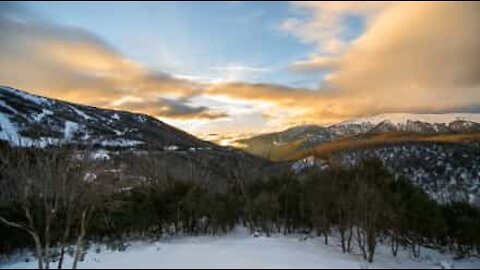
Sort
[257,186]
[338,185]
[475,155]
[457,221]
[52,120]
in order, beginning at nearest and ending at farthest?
[338,185] < [457,221] < [257,186] < [475,155] < [52,120]

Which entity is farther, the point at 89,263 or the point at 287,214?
the point at 287,214

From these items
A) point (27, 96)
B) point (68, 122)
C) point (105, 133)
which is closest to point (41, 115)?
point (68, 122)

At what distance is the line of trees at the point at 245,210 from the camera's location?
27.9m

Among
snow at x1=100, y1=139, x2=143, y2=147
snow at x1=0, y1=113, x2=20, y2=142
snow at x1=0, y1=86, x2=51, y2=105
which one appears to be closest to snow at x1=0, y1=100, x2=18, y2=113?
snow at x1=0, y1=113, x2=20, y2=142

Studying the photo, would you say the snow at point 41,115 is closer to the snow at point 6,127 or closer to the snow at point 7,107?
the snow at point 7,107

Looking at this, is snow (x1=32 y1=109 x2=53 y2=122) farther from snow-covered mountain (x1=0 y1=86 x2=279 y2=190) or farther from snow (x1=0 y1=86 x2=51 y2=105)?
snow (x1=0 y1=86 x2=51 y2=105)

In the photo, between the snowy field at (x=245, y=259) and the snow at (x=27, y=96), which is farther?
the snow at (x=27, y=96)

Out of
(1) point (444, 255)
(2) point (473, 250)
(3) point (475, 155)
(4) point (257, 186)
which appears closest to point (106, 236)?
(4) point (257, 186)

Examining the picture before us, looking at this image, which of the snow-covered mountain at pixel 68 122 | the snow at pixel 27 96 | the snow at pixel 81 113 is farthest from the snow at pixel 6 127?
the snow at pixel 81 113

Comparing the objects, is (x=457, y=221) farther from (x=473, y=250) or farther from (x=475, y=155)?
(x=475, y=155)

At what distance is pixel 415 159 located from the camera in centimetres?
10150

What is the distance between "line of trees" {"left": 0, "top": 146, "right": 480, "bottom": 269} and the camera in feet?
91.4

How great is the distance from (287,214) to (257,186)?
599 centimetres

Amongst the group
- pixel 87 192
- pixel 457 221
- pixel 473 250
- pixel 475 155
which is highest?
pixel 475 155
